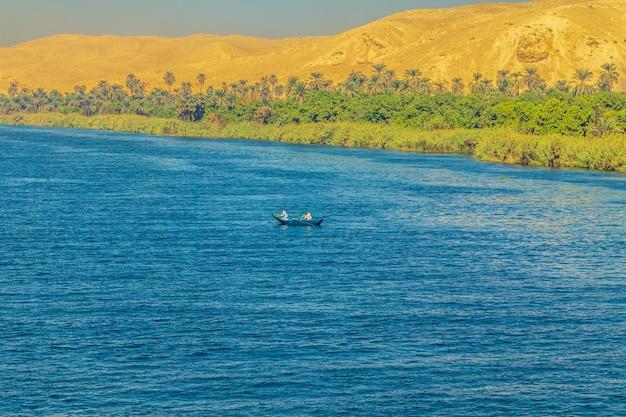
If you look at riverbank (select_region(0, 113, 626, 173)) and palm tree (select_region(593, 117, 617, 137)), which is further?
palm tree (select_region(593, 117, 617, 137))

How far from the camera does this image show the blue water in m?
36.3

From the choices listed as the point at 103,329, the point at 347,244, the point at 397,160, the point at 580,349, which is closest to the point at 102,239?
the point at 347,244

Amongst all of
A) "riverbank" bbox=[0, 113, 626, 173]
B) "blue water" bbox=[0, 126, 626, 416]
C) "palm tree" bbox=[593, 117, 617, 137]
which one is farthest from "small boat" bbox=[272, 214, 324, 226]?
"palm tree" bbox=[593, 117, 617, 137]

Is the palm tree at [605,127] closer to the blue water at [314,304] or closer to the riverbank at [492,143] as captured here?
the riverbank at [492,143]

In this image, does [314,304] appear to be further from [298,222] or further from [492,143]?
[492,143]

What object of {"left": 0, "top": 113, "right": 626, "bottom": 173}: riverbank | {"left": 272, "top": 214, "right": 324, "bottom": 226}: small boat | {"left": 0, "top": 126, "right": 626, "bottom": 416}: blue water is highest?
{"left": 0, "top": 113, "right": 626, "bottom": 173}: riverbank

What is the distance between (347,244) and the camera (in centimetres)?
6881

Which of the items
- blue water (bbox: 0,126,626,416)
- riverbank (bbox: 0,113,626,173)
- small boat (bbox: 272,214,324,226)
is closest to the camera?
blue water (bbox: 0,126,626,416)

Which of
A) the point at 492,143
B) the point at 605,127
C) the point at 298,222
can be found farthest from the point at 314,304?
the point at 605,127

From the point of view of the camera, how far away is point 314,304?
4891cm

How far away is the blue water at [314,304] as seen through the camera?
3631 cm

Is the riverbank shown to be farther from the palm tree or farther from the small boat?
the small boat

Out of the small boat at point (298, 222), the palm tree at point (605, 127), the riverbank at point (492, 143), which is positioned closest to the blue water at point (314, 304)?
the small boat at point (298, 222)

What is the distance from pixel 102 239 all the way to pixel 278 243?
1251 centimetres
